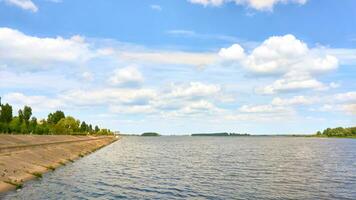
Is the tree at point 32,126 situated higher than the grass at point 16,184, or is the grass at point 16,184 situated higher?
the tree at point 32,126

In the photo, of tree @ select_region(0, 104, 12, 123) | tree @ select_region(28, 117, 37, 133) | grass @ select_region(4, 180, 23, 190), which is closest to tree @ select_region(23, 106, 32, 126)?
tree @ select_region(28, 117, 37, 133)

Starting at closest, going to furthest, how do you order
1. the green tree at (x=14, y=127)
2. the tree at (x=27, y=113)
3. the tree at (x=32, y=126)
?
the green tree at (x=14, y=127) → the tree at (x=32, y=126) → the tree at (x=27, y=113)

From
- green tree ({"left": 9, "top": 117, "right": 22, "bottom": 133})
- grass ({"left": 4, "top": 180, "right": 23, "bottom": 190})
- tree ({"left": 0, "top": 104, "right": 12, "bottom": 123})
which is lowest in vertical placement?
grass ({"left": 4, "top": 180, "right": 23, "bottom": 190})

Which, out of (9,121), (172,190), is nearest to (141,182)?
(172,190)

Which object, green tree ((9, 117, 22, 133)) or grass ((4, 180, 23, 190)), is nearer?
grass ((4, 180, 23, 190))

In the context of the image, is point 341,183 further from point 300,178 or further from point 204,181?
point 204,181

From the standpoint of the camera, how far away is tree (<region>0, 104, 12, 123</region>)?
496 feet

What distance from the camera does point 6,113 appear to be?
152 meters

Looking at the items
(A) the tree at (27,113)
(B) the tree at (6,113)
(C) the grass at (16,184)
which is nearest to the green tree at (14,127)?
(B) the tree at (6,113)

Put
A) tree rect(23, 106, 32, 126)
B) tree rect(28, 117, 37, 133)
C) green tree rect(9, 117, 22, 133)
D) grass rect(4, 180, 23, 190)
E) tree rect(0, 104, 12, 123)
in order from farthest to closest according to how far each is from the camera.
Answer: tree rect(23, 106, 32, 126), tree rect(28, 117, 37, 133), tree rect(0, 104, 12, 123), green tree rect(9, 117, 22, 133), grass rect(4, 180, 23, 190)

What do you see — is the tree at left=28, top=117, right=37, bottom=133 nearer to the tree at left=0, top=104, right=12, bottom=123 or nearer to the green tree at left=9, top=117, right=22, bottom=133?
the green tree at left=9, top=117, right=22, bottom=133

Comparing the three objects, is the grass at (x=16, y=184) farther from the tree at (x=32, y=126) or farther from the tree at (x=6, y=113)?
the tree at (x=32, y=126)

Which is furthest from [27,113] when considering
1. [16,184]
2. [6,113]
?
[16,184]

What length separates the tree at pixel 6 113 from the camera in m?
151
